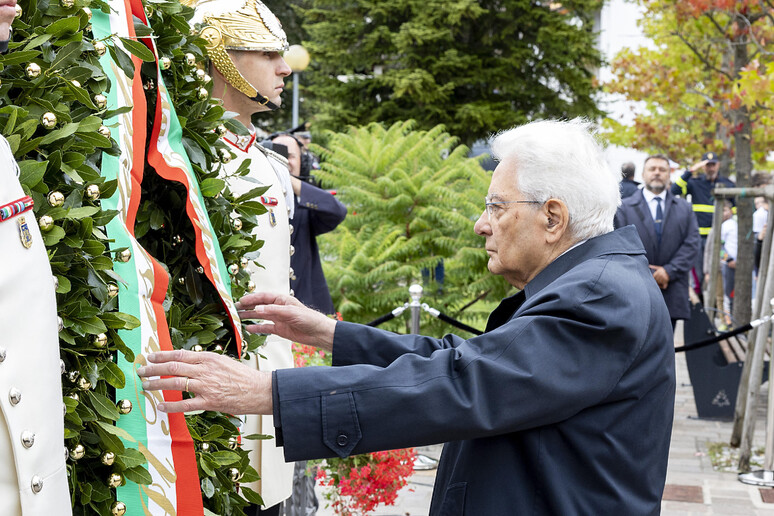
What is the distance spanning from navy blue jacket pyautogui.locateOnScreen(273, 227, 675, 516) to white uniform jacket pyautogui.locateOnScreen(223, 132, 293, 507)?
776 mm

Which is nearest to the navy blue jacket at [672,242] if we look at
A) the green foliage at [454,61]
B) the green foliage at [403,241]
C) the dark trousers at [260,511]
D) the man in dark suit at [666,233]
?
the man in dark suit at [666,233]

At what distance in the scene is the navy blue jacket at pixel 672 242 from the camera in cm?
852

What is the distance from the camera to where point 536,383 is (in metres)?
1.94

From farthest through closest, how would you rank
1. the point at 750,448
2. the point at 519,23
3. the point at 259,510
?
the point at 519,23 < the point at 750,448 < the point at 259,510

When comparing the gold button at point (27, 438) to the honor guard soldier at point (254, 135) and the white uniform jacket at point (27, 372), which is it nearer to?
the white uniform jacket at point (27, 372)

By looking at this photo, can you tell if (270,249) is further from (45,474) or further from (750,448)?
(750,448)

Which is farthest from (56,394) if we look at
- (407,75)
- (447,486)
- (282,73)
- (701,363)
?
(407,75)

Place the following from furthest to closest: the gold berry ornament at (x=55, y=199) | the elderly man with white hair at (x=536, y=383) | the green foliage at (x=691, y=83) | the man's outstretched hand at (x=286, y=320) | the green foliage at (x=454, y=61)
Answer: the green foliage at (x=454, y=61)
the green foliage at (x=691, y=83)
the man's outstretched hand at (x=286, y=320)
the elderly man with white hair at (x=536, y=383)
the gold berry ornament at (x=55, y=199)

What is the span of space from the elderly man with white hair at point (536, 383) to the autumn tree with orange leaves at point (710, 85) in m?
6.29

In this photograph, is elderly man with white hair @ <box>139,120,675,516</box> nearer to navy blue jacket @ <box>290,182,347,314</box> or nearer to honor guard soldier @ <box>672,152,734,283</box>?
navy blue jacket @ <box>290,182,347,314</box>

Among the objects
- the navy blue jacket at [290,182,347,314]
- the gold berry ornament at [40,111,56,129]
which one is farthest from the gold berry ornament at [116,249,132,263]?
the navy blue jacket at [290,182,347,314]

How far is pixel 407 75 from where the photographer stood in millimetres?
24266

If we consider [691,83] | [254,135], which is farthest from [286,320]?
[691,83]

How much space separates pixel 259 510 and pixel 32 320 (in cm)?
172
